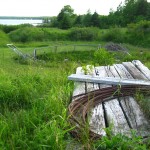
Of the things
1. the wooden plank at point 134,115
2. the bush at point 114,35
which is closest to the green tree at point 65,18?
the bush at point 114,35

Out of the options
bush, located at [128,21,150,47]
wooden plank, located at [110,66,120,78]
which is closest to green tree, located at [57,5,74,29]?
bush, located at [128,21,150,47]

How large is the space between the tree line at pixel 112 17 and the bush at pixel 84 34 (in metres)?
8.61

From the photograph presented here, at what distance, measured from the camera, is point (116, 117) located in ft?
10.7

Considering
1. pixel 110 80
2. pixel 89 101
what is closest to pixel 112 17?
pixel 110 80

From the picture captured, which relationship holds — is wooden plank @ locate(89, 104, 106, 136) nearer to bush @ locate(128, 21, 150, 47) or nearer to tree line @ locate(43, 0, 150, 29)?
bush @ locate(128, 21, 150, 47)

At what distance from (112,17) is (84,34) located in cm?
1238

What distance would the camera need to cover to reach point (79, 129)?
2949 mm

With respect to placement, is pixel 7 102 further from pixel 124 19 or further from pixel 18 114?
pixel 124 19

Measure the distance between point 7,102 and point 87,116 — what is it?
60.7 inches

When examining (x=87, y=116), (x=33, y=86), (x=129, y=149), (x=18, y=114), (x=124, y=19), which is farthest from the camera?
(x=124, y=19)

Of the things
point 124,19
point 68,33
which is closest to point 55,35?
point 68,33

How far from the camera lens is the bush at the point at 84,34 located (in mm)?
46266

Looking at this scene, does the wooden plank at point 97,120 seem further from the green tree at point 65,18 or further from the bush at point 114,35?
the green tree at point 65,18

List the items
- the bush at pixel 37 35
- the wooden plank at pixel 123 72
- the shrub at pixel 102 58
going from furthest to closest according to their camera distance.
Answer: the bush at pixel 37 35 → the shrub at pixel 102 58 → the wooden plank at pixel 123 72
